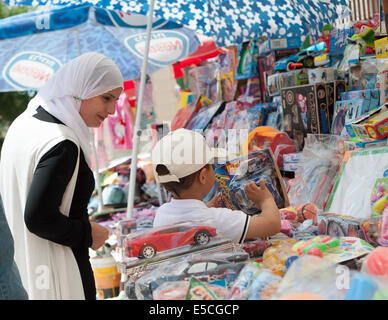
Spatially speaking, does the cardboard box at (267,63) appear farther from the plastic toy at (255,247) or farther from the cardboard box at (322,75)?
the plastic toy at (255,247)

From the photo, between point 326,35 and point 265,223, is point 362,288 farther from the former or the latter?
point 326,35

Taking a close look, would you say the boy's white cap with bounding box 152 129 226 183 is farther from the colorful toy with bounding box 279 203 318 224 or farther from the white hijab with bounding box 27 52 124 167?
the colorful toy with bounding box 279 203 318 224

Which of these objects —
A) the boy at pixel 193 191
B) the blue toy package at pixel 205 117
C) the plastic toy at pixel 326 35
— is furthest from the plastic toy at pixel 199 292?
the blue toy package at pixel 205 117

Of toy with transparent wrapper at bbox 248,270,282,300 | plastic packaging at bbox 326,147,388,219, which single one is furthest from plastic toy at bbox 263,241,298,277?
plastic packaging at bbox 326,147,388,219

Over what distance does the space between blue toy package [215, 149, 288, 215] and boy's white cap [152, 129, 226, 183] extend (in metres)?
0.42

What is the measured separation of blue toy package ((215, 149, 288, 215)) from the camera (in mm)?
A: 2234

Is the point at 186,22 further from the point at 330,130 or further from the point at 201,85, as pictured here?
the point at 330,130

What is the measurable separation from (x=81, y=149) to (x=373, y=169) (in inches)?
48.7

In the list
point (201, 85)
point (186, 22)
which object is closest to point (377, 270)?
point (186, 22)

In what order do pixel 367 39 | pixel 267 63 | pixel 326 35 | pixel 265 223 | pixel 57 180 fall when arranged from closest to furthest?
pixel 57 180, pixel 265 223, pixel 367 39, pixel 326 35, pixel 267 63

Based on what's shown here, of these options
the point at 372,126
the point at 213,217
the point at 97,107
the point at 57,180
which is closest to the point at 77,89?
the point at 97,107

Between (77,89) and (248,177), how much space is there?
0.86 meters

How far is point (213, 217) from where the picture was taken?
181 centimetres
